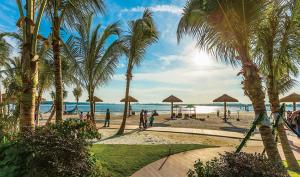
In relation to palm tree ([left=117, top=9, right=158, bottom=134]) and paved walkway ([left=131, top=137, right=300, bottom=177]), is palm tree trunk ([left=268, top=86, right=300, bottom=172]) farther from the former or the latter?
palm tree ([left=117, top=9, right=158, bottom=134])

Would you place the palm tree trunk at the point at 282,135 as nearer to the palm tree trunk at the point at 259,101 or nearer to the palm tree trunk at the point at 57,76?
the palm tree trunk at the point at 259,101

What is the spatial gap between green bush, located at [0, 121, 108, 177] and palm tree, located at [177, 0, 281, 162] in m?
3.65

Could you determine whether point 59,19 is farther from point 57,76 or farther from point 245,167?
point 245,167

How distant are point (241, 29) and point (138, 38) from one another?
386 inches

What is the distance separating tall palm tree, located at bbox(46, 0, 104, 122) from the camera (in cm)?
734

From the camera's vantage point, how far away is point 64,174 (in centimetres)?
413

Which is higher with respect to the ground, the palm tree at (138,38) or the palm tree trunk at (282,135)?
the palm tree at (138,38)

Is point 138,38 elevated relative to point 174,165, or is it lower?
elevated

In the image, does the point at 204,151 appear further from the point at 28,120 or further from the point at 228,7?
the point at 28,120

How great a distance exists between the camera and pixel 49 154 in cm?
416

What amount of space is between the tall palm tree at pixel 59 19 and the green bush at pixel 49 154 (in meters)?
2.67

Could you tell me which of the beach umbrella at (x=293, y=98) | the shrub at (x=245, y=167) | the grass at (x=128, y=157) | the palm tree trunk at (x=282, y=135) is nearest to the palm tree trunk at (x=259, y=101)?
the shrub at (x=245, y=167)

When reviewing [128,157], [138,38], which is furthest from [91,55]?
[128,157]

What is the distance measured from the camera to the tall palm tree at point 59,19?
7340 mm
